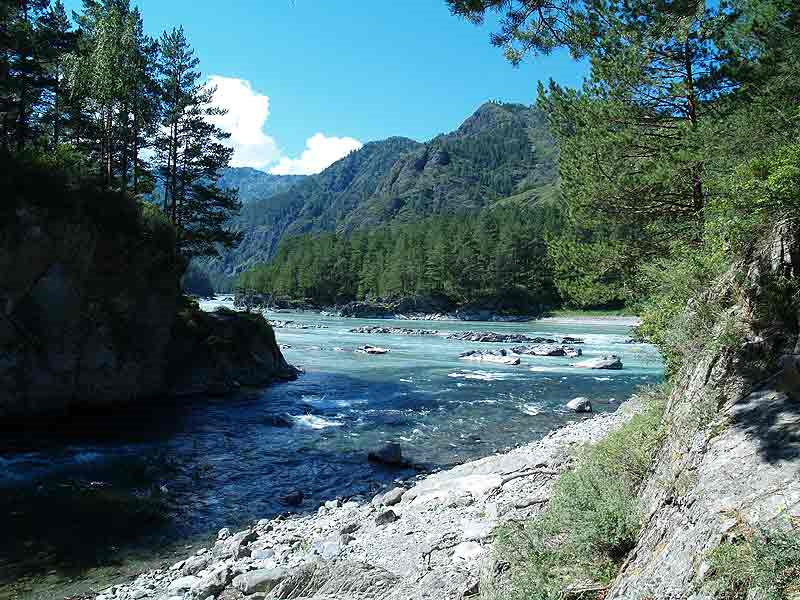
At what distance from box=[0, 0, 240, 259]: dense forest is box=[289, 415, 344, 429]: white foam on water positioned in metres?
12.7

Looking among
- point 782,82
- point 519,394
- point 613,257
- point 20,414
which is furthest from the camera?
point 519,394

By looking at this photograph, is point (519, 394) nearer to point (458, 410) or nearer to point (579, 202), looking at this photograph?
point (458, 410)

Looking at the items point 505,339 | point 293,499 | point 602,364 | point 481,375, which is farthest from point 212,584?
point 505,339

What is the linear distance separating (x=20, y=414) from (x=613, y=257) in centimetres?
2174

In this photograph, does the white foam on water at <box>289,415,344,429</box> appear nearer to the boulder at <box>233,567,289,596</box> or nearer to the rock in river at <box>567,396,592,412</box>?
the rock in river at <box>567,396,592,412</box>

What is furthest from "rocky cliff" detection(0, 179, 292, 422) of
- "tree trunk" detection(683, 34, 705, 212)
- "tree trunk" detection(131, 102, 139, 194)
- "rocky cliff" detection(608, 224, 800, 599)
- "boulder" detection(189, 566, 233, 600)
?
"tree trunk" detection(683, 34, 705, 212)

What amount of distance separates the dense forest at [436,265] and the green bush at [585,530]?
8607 centimetres

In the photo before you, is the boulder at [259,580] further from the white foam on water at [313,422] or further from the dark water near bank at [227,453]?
the white foam on water at [313,422]

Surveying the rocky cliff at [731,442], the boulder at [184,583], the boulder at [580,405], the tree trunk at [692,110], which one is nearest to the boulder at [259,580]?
the boulder at [184,583]

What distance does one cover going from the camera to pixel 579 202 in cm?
1546

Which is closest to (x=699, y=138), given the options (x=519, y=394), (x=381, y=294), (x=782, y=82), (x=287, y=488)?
(x=782, y=82)

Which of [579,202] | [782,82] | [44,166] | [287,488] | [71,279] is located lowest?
[287,488]

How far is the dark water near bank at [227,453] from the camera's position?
1068 cm

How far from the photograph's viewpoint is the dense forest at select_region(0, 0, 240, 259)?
2264 cm
